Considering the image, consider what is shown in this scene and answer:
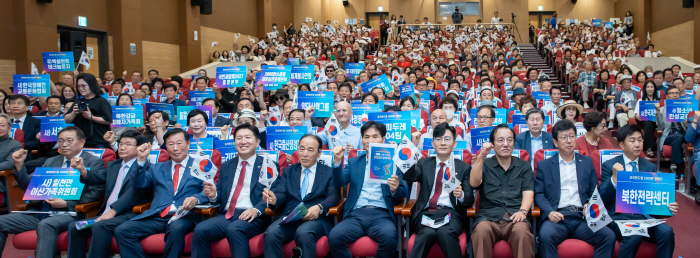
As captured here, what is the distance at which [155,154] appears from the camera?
3.89 metres

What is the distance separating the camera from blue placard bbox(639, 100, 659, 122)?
588 centimetres

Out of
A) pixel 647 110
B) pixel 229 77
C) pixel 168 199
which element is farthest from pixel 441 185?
pixel 229 77

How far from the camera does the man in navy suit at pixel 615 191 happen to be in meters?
2.91

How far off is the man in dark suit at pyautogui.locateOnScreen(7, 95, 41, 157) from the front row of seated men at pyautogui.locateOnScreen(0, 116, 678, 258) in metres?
1.81

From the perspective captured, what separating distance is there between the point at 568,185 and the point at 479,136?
0.95 m

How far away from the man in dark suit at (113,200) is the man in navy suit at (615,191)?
128 inches

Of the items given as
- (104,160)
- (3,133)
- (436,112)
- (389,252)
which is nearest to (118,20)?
(3,133)

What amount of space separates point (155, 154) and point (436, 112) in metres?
2.50

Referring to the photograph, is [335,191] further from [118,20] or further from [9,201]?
[118,20]

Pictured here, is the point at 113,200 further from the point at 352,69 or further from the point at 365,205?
the point at 352,69

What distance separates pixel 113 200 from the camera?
12.1ft

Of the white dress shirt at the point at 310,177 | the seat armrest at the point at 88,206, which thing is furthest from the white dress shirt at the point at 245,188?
the seat armrest at the point at 88,206

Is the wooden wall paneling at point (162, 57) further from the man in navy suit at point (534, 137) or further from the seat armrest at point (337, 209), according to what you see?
the man in navy suit at point (534, 137)

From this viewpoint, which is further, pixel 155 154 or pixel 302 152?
pixel 155 154
